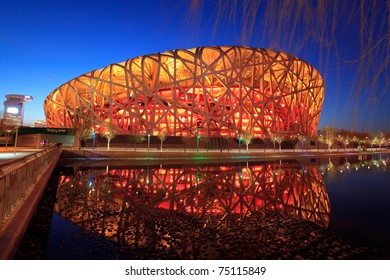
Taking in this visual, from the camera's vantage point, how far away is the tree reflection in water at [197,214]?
469 centimetres

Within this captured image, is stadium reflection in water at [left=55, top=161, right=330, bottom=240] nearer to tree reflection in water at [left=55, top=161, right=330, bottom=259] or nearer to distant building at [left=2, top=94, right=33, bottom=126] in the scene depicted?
tree reflection in water at [left=55, top=161, right=330, bottom=259]

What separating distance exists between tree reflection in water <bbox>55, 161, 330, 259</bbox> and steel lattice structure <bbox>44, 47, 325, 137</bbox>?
32.3 metres

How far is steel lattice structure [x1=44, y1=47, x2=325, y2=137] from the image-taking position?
145 feet

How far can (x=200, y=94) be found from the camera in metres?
50.1

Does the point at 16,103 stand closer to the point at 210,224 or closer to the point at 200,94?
the point at 200,94

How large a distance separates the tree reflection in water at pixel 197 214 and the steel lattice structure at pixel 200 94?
32.3 metres

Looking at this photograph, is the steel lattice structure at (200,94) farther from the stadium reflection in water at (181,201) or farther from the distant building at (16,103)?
the distant building at (16,103)

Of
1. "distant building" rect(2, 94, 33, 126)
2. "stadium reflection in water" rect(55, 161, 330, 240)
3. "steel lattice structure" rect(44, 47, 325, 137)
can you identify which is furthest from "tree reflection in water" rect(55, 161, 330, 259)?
"distant building" rect(2, 94, 33, 126)

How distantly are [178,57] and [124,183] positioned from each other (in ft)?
117

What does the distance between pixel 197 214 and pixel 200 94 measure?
44.5 meters

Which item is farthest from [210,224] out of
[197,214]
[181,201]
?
[181,201]

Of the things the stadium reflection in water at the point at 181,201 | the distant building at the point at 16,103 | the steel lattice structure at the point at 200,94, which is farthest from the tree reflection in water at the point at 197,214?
the distant building at the point at 16,103

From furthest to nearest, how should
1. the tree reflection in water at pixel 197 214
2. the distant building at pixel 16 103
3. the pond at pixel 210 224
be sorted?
the distant building at pixel 16 103 → the tree reflection in water at pixel 197 214 → the pond at pixel 210 224

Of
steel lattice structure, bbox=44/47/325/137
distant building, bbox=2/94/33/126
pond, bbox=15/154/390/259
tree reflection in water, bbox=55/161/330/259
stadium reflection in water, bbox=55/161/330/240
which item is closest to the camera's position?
pond, bbox=15/154/390/259
